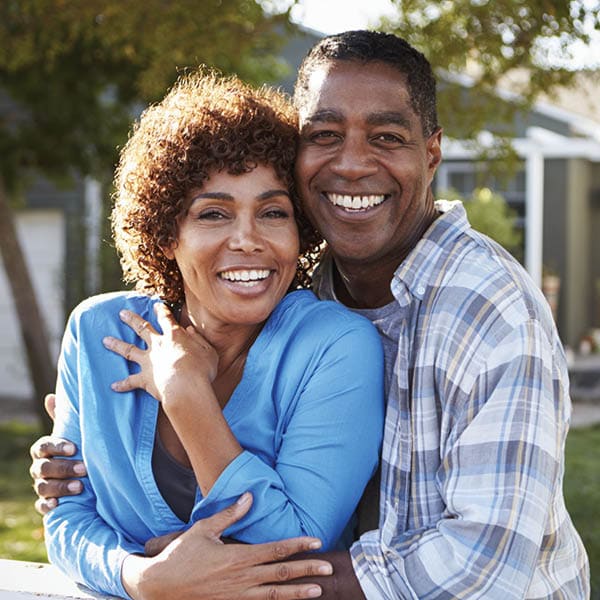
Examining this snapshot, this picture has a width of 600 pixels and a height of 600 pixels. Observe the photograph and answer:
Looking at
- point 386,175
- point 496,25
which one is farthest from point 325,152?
point 496,25

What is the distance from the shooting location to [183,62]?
6.81 meters

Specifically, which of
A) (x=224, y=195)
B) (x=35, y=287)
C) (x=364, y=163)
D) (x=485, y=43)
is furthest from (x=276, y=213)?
(x=35, y=287)

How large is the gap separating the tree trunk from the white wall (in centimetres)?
367

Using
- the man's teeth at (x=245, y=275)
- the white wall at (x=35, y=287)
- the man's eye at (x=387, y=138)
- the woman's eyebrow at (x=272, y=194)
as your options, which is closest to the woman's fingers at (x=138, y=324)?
the man's teeth at (x=245, y=275)

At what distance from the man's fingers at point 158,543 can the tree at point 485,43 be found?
3.56m

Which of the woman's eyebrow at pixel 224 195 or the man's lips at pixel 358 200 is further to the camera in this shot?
the man's lips at pixel 358 200

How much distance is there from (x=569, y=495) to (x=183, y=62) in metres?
3.92

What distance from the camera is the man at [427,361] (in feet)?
7.89

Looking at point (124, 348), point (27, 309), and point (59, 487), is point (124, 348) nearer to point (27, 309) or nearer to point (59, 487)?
point (59, 487)

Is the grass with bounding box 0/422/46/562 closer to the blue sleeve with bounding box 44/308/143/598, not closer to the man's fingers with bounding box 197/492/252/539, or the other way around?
the blue sleeve with bounding box 44/308/143/598

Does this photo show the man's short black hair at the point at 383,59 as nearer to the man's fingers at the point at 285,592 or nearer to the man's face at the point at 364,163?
the man's face at the point at 364,163

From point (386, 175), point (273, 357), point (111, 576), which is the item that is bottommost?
point (111, 576)

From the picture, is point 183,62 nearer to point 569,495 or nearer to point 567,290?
point 569,495

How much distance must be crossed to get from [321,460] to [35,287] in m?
11.8
